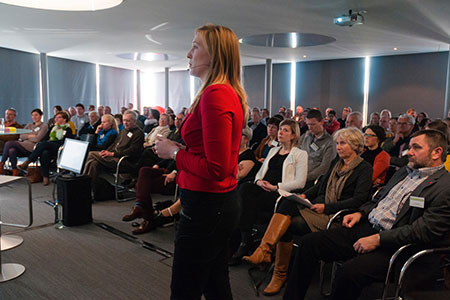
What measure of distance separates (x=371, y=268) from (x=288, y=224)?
74 cm

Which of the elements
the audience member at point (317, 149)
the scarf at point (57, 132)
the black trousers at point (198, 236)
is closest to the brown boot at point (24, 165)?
the scarf at point (57, 132)

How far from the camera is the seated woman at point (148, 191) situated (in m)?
3.82

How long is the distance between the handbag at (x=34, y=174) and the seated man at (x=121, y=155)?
5.61 feet

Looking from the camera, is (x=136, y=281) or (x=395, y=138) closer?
(x=136, y=281)

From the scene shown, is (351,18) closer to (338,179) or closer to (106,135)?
(338,179)

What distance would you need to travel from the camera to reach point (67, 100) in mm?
12984

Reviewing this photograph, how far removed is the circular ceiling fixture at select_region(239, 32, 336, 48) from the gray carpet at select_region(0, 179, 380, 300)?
6.57 metres

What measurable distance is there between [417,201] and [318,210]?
2.53 ft

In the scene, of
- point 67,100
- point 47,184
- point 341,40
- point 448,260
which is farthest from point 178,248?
point 67,100

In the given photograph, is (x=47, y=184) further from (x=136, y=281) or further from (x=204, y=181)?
(x=204, y=181)

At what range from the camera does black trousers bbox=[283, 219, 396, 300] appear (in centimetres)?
194

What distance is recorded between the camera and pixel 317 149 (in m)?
3.94

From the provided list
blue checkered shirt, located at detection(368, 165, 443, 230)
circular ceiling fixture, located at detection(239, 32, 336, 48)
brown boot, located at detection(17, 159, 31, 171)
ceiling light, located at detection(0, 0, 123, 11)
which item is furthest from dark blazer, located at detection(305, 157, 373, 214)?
circular ceiling fixture, located at detection(239, 32, 336, 48)

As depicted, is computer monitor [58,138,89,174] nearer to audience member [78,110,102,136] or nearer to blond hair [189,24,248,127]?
blond hair [189,24,248,127]
